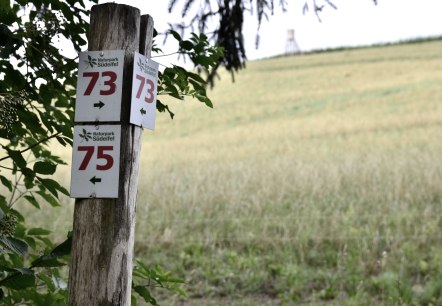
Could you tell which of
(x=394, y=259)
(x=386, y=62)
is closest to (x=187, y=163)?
(x=394, y=259)

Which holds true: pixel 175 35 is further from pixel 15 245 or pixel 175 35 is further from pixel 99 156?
pixel 15 245

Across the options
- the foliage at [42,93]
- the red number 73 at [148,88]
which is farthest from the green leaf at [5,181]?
the red number 73 at [148,88]

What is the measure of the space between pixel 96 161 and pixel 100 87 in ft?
0.83

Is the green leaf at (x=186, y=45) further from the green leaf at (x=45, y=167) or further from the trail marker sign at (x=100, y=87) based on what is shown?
the green leaf at (x=45, y=167)

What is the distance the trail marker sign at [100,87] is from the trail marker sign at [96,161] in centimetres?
4

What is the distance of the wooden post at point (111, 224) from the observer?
2301mm

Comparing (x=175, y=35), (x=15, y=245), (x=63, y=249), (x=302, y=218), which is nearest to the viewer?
(x=15, y=245)

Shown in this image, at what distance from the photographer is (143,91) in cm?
241

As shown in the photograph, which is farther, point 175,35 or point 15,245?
point 175,35

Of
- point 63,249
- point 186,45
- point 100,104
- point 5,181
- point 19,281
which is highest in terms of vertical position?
point 186,45

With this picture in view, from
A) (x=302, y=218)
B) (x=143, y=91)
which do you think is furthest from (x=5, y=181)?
(x=302, y=218)

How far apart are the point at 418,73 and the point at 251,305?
76.9 ft

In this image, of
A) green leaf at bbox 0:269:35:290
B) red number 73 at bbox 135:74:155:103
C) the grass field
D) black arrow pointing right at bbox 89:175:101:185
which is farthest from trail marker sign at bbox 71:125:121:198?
the grass field

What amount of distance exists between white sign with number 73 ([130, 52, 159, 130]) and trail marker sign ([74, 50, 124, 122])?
0.05 m
